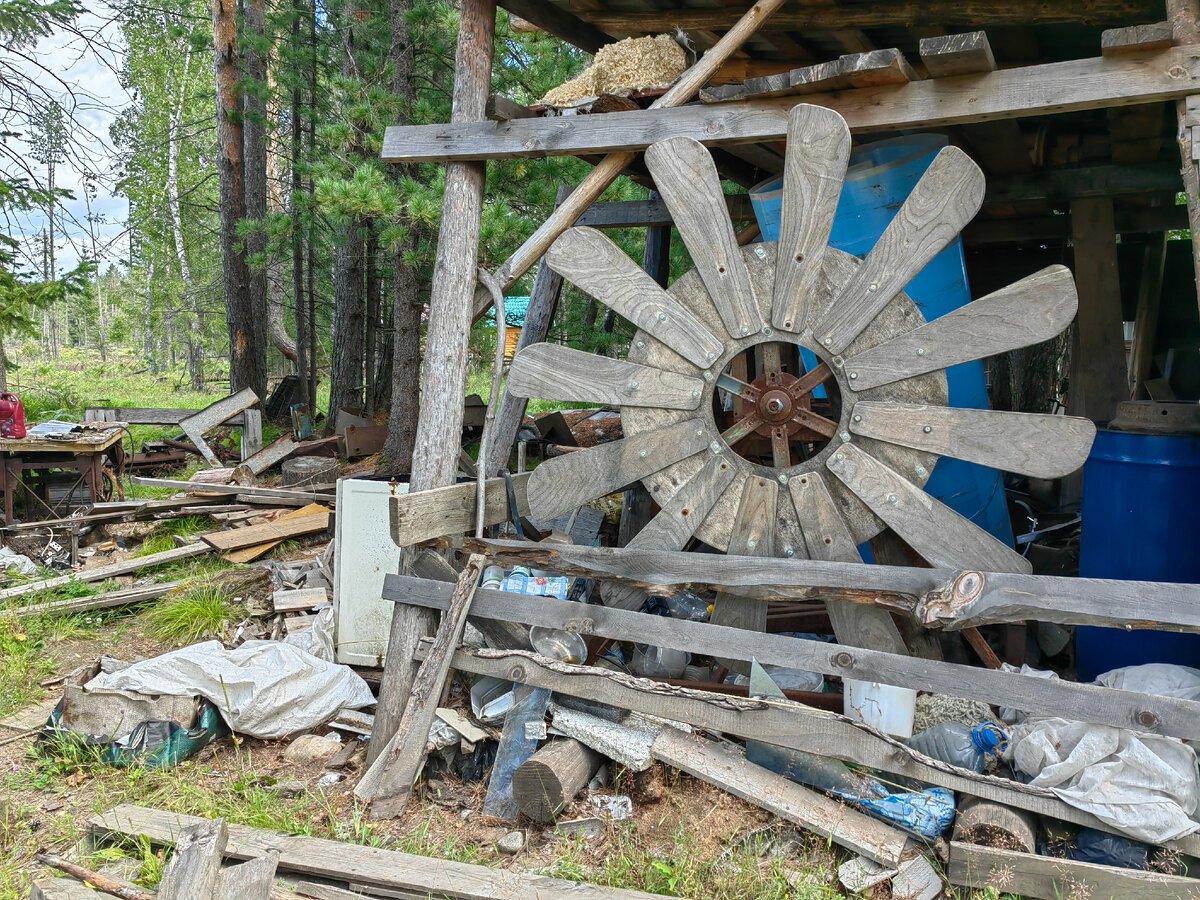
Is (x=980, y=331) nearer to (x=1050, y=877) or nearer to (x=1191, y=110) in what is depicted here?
(x=1191, y=110)

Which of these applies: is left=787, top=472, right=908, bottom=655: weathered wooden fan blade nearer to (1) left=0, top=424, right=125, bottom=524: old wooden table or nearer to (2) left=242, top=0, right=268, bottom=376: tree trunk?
(1) left=0, top=424, right=125, bottom=524: old wooden table

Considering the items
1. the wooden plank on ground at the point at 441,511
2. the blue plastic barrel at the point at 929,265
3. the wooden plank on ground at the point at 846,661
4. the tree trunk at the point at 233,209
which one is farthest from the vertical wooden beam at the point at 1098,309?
the tree trunk at the point at 233,209

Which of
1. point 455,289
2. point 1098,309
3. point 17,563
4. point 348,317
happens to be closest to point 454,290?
point 455,289

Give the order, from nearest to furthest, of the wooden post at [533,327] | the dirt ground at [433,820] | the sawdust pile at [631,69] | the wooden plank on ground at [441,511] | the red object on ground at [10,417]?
the dirt ground at [433,820] → the wooden plank on ground at [441,511] → the sawdust pile at [631,69] → the wooden post at [533,327] → the red object on ground at [10,417]

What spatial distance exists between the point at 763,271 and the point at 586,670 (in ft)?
6.08

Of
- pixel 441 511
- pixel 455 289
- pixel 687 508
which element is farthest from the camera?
pixel 455 289

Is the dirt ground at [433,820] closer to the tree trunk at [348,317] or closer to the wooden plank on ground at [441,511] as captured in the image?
the wooden plank on ground at [441,511]

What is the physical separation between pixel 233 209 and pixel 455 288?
32.9 ft

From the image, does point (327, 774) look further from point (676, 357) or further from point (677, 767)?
point (676, 357)

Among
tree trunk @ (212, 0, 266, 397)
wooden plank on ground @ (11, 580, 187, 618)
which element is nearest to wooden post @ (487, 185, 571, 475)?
wooden plank on ground @ (11, 580, 187, 618)

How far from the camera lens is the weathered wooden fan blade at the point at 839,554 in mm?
3615

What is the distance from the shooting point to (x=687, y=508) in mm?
3852

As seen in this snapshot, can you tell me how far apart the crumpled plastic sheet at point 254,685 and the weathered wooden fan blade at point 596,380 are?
2.01 meters

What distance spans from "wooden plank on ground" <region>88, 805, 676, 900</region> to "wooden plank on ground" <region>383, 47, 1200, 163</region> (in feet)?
9.90
